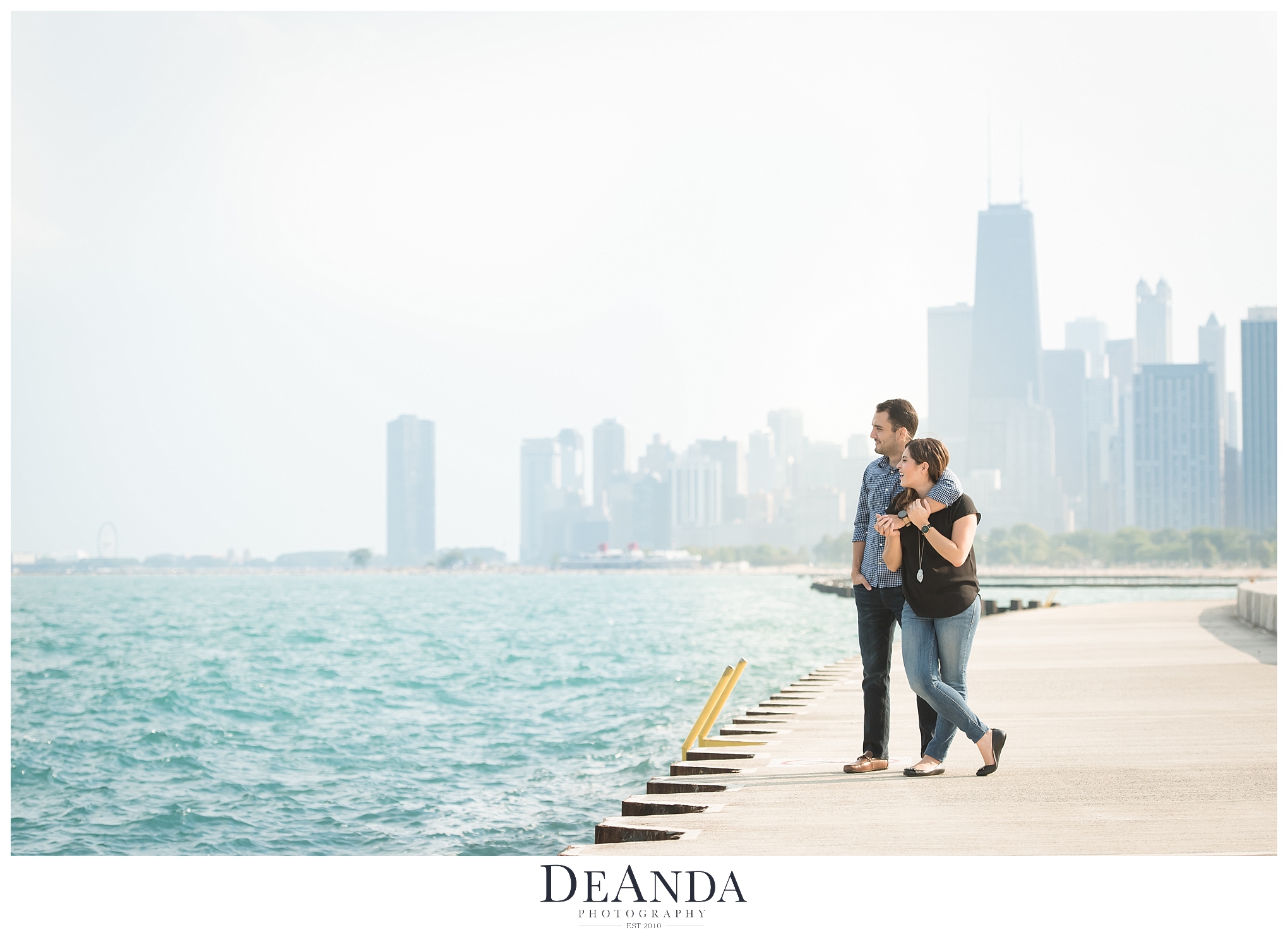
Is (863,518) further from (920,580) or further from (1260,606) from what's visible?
(1260,606)

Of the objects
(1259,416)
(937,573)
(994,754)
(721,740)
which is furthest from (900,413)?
(1259,416)

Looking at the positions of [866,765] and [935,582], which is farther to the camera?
[866,765]

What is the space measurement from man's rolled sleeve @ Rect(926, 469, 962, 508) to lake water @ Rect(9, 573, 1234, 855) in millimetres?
6027

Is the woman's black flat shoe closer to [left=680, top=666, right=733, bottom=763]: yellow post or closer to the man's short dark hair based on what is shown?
the man's short dark hair

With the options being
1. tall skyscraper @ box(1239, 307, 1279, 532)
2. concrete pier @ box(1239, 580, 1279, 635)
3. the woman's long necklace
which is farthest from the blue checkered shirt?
tall skyscraper @ box(1239, 307, 1279, 532)

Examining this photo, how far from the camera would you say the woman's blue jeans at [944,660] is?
6.04 m

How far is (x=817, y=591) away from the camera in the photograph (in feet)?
304

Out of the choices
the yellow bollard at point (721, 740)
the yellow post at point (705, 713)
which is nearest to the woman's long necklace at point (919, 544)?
the yellow bollard at point (721, 740)

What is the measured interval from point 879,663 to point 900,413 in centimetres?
140

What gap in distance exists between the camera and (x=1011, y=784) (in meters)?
6.10

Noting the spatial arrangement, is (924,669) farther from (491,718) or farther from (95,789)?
(491,718)

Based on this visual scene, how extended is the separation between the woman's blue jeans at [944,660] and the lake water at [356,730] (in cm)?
538
